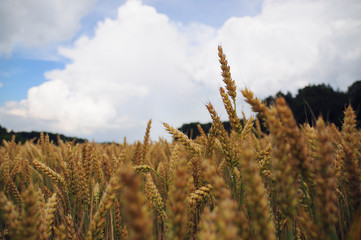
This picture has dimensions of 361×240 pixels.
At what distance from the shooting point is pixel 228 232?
1.79 ft

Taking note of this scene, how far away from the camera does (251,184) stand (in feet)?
2.32

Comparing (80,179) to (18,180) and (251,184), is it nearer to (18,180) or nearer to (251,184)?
(251,184)

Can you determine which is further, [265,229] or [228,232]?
[265,229]

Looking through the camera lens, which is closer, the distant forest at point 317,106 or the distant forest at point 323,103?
the distant forest at point 317,106

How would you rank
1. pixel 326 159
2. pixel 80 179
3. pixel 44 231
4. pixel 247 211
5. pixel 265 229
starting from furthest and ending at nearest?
pixel 80 179 < pixel 247 211 < pixel 44 231 < pixel 326 159 < pixel 265 229

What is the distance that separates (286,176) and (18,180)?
410 cm

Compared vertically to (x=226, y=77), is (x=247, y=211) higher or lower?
lower

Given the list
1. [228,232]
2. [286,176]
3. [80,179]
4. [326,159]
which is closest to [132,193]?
[228,232]

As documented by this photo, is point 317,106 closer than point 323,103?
No

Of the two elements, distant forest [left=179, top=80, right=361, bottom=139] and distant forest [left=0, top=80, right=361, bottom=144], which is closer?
distant forest [left=0, top=80, right=361, bottom=144]

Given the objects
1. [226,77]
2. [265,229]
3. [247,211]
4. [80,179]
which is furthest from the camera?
[80,179]

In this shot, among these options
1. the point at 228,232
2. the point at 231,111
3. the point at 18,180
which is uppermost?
the point at 231,111

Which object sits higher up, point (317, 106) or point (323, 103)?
point (323, 103)

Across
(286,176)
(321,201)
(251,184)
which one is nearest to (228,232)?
(251,184)
